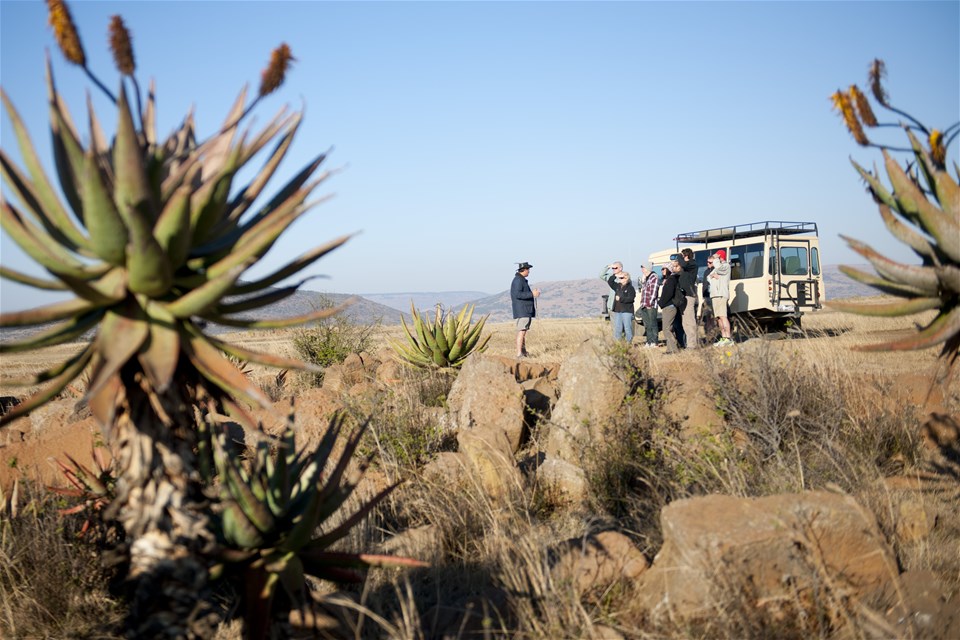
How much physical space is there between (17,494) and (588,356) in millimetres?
4403

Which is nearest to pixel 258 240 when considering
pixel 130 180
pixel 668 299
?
pixel 130 180

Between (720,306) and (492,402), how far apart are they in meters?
8.94

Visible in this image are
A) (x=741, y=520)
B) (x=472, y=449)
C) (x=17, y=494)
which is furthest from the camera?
(x=472, y=449)

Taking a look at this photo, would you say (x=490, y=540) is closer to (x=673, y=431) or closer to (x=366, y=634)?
(x=366, y=634)

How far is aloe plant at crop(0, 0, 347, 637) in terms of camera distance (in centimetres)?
206

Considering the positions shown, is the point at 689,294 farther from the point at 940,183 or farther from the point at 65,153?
the point at 65,153

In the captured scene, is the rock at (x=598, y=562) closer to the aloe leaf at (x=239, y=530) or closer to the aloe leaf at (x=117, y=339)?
the aloe leaf at (x=239, y=530)

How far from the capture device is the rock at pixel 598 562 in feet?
11.2

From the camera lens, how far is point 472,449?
5.25 m

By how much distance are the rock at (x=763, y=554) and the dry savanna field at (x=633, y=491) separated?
0.33 ft

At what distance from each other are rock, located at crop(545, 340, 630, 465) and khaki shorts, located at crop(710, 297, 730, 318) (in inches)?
326

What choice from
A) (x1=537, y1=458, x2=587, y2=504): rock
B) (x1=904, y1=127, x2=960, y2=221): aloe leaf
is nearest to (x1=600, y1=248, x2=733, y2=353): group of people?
(x1=537, y1=458, x2=587, y2=504): rock

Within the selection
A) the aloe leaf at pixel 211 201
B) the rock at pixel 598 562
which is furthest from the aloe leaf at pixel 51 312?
the rock at pixel 598 562

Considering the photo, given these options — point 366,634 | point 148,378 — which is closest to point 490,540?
point 366,634
